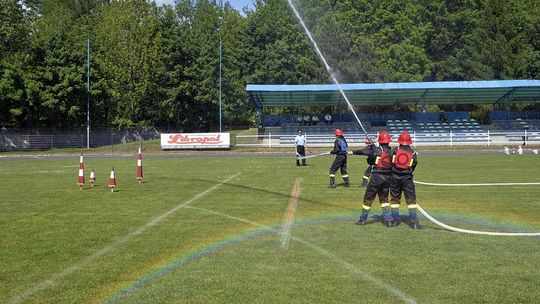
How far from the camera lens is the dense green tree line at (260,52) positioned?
63656mm

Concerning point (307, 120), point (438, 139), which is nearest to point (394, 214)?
point (438, 139)

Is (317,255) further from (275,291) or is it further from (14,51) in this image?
(14,51)

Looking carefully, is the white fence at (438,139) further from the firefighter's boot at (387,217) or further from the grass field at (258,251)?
the firefighter's boot at (387,217)

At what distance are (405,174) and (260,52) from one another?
2495 inches

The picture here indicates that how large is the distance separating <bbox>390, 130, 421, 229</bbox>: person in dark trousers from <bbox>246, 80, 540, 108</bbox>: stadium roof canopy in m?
38.6

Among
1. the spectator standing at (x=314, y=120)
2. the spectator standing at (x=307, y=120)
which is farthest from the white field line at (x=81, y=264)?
the spectator standing at (x=314, y=120)

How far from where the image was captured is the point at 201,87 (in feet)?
224

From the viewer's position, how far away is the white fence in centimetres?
4959

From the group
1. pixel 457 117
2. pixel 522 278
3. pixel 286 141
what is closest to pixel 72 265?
pixel 522 278

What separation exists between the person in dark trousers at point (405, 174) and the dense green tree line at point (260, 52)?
50786 mm

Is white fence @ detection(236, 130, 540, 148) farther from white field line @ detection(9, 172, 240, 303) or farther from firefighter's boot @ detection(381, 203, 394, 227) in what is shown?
firefighter's boot @ detection(381, 203, 394, 227)

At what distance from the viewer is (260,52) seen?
72188mm

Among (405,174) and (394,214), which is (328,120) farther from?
(405,174)

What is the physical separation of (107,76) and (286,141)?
28.6 m
